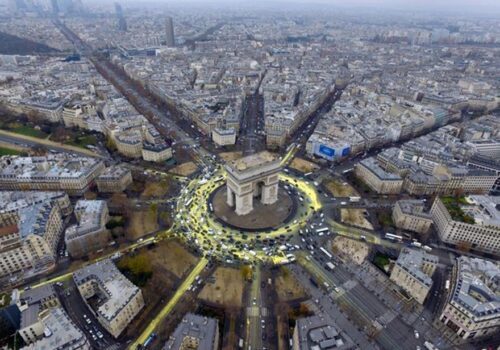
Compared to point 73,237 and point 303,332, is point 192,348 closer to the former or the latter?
point 303,332

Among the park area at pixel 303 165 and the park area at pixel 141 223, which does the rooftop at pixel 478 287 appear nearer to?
the park area at pixel 303 165

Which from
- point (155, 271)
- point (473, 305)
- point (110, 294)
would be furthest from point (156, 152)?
point (473, 305)

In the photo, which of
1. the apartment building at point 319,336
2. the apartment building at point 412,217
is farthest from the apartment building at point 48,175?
the apartment building at point 412,217

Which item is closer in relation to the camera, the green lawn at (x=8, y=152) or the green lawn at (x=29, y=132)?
the green lawn at (x=8, y=152)

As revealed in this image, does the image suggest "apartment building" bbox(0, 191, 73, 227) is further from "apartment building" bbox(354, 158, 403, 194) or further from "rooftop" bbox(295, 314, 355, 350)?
"apartment building" bbox(354, 158, 403, 194)

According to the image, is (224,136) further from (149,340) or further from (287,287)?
(149,340)

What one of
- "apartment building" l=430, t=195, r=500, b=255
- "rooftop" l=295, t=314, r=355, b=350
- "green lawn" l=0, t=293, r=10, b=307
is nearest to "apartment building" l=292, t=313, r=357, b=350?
"rooftop" l=295, t=314, r=355, b=350

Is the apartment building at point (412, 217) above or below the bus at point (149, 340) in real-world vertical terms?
above
